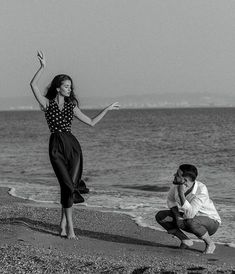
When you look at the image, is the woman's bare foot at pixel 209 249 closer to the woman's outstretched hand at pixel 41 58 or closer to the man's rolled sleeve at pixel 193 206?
the man's rolled sleeve at pixel 193 206

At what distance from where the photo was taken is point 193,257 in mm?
6820

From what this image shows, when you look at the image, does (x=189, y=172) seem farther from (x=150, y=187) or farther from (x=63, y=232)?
(x=150, y=187)

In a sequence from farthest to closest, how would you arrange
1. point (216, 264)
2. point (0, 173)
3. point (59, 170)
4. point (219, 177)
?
point (0, 173) → point (219, 177) → point (59, 170) → point (216, 264)

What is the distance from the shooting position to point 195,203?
6977mm

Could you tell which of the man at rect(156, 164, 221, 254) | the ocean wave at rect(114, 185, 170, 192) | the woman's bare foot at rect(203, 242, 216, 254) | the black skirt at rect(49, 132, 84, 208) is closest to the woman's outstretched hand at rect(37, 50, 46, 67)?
the black skirt at rect(49, 132, 84, 208)

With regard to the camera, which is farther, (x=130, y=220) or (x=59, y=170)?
(x=130, y=220)

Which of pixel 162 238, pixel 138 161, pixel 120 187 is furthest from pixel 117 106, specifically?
pixel 138 161

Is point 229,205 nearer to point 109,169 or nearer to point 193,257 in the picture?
point 193,257

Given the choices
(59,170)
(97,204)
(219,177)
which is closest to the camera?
(59,170)

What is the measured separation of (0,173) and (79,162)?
1488 cm

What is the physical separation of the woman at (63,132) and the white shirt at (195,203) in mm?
1177

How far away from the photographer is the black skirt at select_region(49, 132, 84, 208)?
726 centimetres

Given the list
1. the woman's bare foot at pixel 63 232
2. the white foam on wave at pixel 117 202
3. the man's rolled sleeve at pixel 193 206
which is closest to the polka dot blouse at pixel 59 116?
the woman's bare foot at pixel 63 232

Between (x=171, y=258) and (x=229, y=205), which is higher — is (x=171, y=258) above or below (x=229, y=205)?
above
